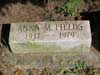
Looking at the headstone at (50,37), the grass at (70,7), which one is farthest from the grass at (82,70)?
the grass at (70,7)

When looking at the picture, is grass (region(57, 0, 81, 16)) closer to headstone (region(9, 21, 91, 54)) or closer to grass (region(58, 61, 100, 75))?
headstone (region(9, 21, 91, 54))

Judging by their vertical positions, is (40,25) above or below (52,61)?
above

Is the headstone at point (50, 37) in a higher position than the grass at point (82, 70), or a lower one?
higher

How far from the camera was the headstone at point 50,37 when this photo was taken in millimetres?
4289

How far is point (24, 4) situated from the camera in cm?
538

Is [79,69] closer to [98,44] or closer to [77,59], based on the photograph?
[77,59]

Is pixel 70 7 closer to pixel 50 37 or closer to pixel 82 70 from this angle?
pixel 50 37

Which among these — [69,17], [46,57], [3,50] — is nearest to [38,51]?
[46,57]

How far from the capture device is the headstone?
4289 millimetres

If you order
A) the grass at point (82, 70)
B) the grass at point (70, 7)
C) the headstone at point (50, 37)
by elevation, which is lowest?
the grass at point (82, 70)

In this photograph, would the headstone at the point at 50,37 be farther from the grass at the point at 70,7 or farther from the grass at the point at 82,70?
the grass at the point at 70,7

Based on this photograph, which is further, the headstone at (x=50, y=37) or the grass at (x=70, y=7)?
the grass at (x=70, y=7)

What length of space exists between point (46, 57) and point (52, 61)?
14 centimetres

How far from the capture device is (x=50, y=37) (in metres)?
4.33
